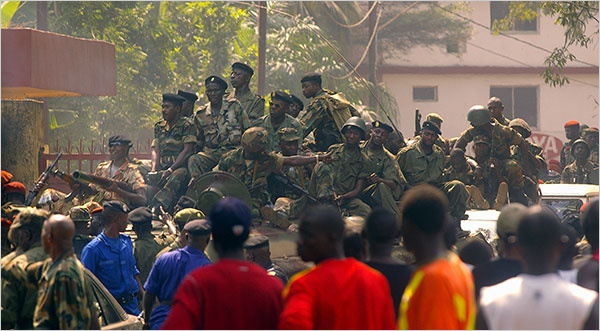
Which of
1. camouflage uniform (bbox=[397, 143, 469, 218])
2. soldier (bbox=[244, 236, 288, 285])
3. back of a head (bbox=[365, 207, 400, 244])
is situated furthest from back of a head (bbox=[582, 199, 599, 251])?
camouflage uniform (bbox=[397, 143, 469, 218])

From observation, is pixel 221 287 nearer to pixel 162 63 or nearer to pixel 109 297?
pixel 109 297

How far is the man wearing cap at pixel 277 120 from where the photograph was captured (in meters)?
10.7

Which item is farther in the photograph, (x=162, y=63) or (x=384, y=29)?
(x=384, y=29)

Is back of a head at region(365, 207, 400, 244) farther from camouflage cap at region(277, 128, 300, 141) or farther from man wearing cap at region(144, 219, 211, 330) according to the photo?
camouflage cap at region(277, 128, 300, 141)

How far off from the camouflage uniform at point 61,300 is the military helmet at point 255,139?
4489mm

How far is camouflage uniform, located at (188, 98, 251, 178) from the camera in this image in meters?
10.6

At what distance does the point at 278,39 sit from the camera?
31391 millimetres

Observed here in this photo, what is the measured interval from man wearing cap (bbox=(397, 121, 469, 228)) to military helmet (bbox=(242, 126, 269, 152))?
2.06 meters

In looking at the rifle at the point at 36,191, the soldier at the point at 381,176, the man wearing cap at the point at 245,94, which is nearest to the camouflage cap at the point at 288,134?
the soldier at the point at 381,176

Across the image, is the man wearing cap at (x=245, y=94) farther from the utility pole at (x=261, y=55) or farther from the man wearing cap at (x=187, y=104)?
the utility pole at (x=261, y=55)

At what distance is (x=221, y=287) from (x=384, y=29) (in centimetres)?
3357

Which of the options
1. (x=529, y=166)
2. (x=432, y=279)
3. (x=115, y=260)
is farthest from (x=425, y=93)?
(x=432, y=279)

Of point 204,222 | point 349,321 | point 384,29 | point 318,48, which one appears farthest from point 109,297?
point 384,29

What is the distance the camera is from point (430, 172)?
36.8 ft
